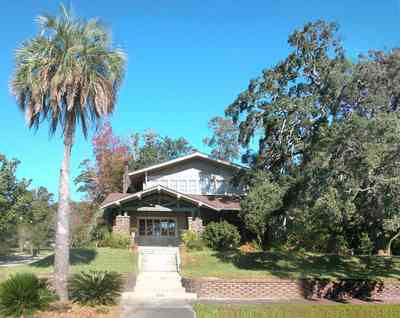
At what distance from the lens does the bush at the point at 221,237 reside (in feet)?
83.6

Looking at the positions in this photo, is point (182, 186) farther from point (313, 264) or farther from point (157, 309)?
point (157, 309)

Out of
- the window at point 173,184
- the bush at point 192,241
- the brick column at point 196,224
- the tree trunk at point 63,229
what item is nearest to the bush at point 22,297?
the tree trunk at point 63,229

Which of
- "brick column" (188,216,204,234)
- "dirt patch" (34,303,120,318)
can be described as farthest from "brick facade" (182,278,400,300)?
"brick column" (188,216,204,234)

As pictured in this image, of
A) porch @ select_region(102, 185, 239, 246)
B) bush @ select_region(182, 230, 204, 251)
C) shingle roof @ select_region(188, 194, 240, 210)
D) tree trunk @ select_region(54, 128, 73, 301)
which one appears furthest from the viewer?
shingle roof @ select_region(188, 194, 240, 210)

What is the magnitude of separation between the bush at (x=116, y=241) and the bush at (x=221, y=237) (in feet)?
15.6

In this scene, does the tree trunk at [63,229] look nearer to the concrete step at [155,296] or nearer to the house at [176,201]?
the concrete step at [155,296]

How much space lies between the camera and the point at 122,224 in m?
27.2

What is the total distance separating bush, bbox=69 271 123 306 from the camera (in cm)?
1211

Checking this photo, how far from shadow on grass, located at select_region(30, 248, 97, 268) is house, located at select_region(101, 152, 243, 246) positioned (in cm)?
408

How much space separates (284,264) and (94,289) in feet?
37.5

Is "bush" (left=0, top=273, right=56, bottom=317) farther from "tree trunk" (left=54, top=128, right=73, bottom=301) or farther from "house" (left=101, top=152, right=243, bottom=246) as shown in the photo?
"house" (left=101, top=152, right=243, bottom=246)

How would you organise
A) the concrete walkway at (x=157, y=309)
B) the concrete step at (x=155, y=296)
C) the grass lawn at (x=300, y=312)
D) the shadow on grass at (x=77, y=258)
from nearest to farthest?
the grass lawn at (x=300, y=312), the concrete walkway at (x=157, y=309), the concrete step at (x=155, y=296), the shadow on grass at (x=77, y=258)

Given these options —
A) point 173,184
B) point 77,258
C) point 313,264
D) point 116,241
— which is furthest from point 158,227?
point 313,264

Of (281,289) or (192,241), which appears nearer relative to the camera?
(281,289)
